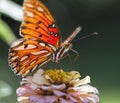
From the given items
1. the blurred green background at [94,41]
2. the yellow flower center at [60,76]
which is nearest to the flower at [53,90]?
the yellow flower center at [60,76]

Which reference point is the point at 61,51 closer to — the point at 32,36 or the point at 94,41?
the point at 32,36

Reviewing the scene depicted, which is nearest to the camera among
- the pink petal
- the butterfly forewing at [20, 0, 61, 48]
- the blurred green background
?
the pink petal

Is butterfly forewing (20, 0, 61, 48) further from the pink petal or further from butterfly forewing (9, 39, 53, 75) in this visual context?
the pink petal

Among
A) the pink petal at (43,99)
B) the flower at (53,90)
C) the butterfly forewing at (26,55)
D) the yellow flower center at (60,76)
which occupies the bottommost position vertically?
the pink petal at (43,99)

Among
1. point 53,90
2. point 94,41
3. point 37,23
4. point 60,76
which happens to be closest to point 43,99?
point 53,90

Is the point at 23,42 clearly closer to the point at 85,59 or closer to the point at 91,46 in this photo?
the point at 85,59

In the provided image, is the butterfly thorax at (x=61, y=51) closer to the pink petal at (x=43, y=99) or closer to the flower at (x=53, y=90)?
the flower at (x=53, y=90)

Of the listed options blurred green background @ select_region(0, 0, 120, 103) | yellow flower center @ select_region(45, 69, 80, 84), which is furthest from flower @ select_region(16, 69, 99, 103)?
blurred green background @ select_region(0, 0, 120, 103)

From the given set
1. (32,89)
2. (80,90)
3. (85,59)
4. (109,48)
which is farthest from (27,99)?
(109,48)
